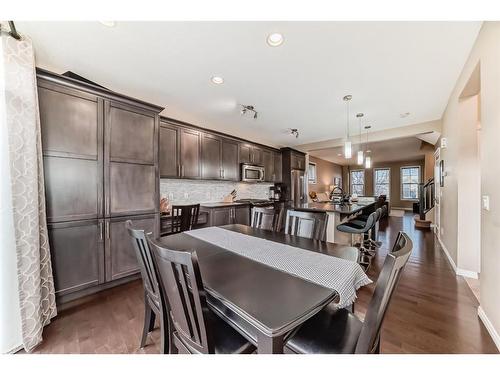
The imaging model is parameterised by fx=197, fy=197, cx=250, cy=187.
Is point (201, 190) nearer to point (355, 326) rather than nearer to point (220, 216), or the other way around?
point (220, 216)

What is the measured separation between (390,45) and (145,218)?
10.9ft

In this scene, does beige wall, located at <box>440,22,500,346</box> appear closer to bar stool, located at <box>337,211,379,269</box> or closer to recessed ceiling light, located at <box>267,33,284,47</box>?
bar stool, located at <box>337,211,379,269</box>

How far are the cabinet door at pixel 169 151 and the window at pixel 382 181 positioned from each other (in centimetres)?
1108

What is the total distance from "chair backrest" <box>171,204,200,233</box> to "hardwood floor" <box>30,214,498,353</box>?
0.85 metres

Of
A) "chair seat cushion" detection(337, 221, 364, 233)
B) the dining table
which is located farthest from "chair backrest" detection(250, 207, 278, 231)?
"chair seat cushion" detection(337, 221, 364, 233)

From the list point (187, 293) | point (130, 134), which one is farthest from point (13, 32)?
point (187, 293)

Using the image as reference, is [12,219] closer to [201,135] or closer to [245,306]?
[245,306]

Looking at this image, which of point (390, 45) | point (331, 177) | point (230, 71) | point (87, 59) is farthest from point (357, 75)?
point (331, 177)

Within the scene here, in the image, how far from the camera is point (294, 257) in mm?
1309

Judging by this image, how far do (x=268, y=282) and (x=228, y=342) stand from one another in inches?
13.9

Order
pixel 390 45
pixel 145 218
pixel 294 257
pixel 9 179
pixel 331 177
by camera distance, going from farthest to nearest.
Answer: pixel 331 177 < pixel 145 218 < pixel 390 45 < pixel 9 179 < pixel 294 257

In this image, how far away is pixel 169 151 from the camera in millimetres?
3283

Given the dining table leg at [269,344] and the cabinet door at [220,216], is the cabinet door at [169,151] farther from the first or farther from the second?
the dining table leg at [269,344]

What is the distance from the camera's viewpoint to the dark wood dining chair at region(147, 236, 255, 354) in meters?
0.81
